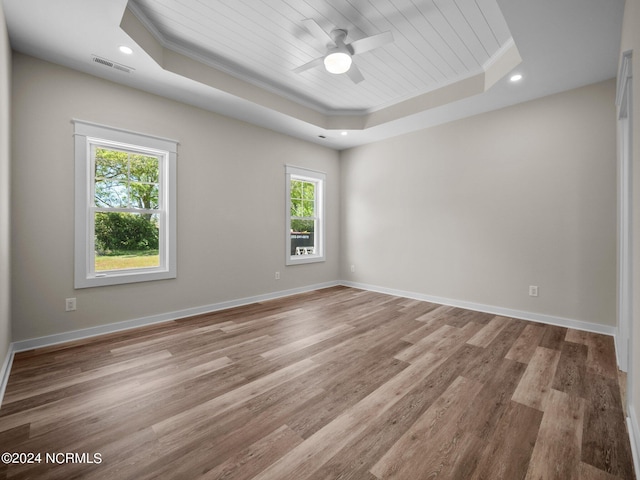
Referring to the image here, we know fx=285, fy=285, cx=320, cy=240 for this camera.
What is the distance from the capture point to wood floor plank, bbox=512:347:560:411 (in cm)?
185

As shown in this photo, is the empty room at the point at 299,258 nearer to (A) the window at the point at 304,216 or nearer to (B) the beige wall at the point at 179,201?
(B) the beige wall at the point at 179,201

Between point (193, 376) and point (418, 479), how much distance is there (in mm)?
1650

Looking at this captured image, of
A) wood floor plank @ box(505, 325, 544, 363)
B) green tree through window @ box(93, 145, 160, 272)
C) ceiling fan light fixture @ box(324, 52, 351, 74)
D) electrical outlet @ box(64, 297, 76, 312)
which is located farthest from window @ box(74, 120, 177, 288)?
wood floor plank @ box(505, 325, 544, 363)

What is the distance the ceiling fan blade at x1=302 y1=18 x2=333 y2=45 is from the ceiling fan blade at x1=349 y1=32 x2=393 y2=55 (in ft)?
0.73

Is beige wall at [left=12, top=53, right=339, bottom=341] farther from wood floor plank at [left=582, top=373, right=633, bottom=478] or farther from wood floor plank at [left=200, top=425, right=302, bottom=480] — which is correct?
wood floor plank at [left=582, top=373, right=633, bottom=478]

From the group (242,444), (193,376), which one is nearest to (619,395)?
(242,444)

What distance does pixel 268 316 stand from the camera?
3639mm

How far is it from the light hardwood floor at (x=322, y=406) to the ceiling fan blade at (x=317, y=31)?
109 inches

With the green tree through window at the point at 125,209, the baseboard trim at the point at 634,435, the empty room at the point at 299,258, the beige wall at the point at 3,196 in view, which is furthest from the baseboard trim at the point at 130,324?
the baseboard trim at the point at 634,435

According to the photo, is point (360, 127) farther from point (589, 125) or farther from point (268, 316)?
point (268, 316)

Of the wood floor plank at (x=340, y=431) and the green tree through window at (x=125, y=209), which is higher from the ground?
the green tree through window at (x=125, y=209)

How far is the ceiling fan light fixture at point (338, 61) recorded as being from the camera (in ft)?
8.46

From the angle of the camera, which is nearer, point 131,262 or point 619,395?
point 619,395

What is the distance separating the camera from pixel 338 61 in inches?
103
